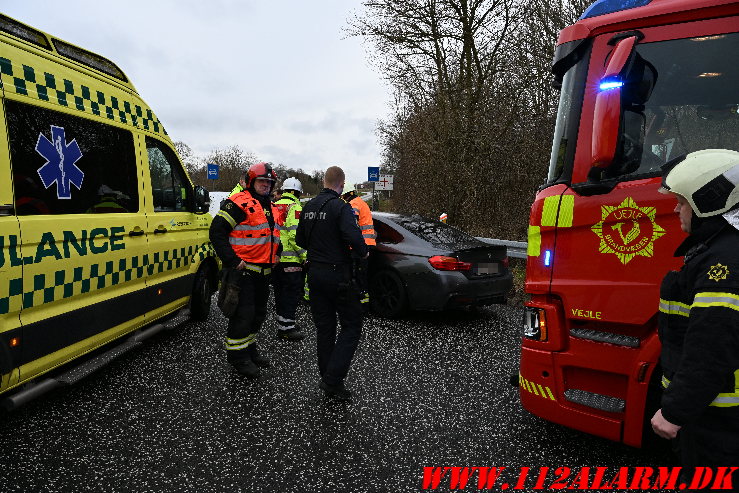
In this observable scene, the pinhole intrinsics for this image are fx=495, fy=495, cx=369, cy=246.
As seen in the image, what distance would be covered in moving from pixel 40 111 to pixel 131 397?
215cm

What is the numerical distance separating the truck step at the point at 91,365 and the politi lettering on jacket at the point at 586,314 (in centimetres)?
321

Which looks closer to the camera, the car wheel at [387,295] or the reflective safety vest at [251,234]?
the reflective safety vest at [251,234]

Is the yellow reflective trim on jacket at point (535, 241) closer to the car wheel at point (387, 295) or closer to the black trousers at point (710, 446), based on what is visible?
the black trousers at point (710, 446)

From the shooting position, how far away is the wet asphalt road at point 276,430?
2.78m

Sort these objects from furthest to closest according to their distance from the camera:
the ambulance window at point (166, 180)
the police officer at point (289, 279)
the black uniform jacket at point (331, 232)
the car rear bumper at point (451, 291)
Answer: the car rear bumper at point (451, 291) < the police officer at point (289, 279) < the ambulance window at point (166, 180) < the black uniform jacket at point (331, 232)

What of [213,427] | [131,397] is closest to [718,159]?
[213,427]

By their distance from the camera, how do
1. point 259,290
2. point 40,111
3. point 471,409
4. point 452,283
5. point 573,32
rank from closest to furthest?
point 573,32, point 40,111, point 471,409, point 259,290, point 452,283

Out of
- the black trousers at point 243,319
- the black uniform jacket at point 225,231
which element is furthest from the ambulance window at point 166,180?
the black trousers at point 243,319

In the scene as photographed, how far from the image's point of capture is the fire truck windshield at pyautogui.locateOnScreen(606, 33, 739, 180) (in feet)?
8.18

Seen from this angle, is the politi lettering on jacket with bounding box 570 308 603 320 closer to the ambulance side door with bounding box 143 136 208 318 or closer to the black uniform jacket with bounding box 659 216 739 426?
the black uniform jacket with bounding box 659 216 739 426

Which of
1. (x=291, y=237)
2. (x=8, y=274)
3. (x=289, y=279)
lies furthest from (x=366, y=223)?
(x=8, y=274)

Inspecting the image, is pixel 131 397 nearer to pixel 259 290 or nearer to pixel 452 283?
pixel 259 290

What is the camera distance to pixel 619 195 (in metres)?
2.58

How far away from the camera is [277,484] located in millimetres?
2699
